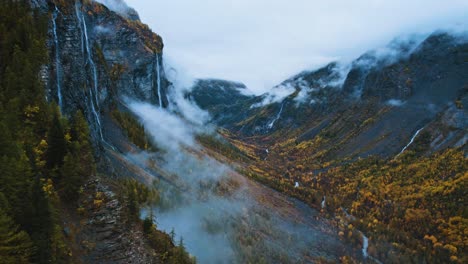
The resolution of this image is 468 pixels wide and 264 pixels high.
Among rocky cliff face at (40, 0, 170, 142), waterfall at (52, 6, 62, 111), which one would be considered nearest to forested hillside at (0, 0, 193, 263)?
waterfall at (52, 6, 62, 111)

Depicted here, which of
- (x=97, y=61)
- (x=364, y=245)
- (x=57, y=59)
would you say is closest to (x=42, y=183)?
(x=57, y=59)

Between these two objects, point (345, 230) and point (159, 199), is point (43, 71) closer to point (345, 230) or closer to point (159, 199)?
point (159, 199)

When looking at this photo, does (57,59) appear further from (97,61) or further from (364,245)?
(364,245)

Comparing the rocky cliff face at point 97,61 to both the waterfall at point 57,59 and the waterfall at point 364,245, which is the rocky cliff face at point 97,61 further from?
the waterfall at point 364,245

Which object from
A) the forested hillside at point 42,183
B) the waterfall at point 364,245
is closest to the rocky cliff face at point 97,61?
the forested hillside at point 42,183

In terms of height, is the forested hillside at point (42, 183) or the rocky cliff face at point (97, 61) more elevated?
the rocky cliff face at point (97, 61)

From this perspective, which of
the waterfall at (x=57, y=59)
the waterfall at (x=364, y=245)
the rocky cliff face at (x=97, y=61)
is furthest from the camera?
the waterfall at (x=364, y=245)

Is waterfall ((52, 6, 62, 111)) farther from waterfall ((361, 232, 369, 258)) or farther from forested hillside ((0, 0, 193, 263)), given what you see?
waterfall ((361, 232, 369, 258))

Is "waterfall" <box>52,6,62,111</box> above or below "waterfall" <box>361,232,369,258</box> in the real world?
above

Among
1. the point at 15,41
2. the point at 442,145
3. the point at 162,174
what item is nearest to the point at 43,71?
the point at 15,41
